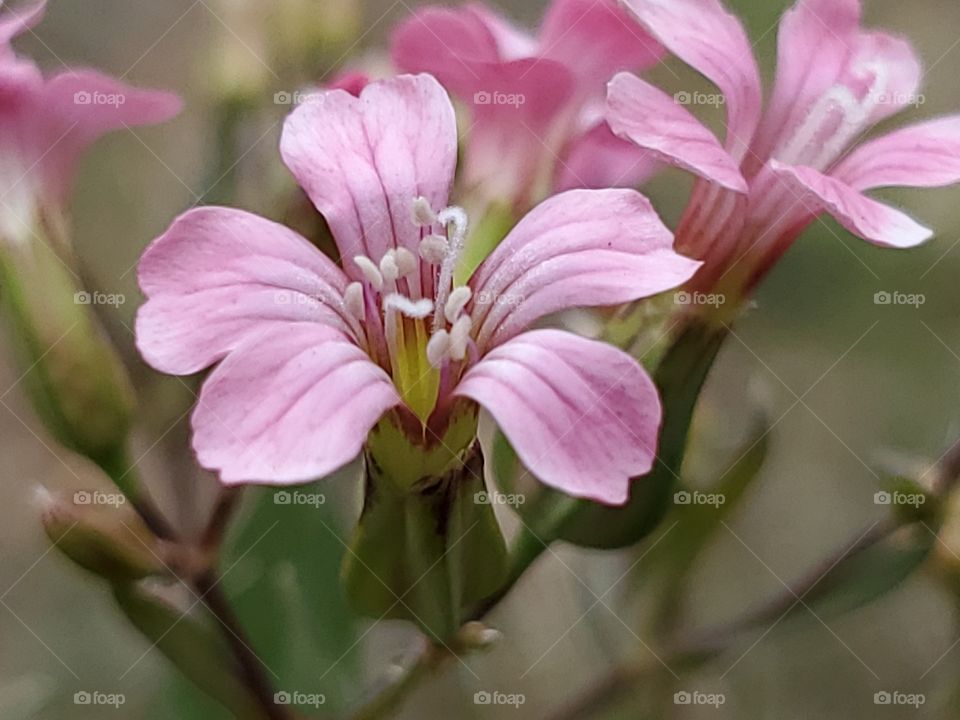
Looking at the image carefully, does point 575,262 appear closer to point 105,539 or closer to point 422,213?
point 422,213

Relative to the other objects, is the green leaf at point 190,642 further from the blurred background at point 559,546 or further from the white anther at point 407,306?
the white anther at point 407,306

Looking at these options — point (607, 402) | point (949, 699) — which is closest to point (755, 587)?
point (949, 699)

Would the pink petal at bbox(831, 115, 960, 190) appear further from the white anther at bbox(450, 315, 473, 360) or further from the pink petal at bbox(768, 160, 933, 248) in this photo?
the white anther at bbox(450, 315, 473, 360)

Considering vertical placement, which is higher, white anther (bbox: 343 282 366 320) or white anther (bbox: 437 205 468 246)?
white anther (bbox: 437 205 468 246)

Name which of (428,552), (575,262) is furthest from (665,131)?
(428,552)

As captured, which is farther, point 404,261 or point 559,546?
point 559,546

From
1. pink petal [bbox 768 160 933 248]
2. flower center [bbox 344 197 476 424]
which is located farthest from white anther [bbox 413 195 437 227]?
pink petal [bbox 768 160 933 248]

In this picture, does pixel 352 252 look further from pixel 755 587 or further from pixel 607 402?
pixel 755 587
